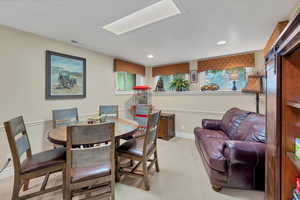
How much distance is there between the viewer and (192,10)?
1.71 meters

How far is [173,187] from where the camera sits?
1.85m

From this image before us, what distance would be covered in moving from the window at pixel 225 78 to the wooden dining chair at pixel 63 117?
138 inches

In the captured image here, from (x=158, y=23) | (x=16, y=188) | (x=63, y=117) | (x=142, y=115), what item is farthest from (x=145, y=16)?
(x=16, y=188)

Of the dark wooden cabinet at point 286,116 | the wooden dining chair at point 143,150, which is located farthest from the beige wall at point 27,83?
the dark wooden cabinet at point 286,116

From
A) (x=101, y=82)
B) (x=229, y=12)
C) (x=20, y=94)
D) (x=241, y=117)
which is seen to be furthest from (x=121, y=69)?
(x=241, y=117)

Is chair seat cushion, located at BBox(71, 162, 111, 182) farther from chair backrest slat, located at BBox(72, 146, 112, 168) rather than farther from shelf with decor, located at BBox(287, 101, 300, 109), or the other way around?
shelf with decor, located at BBox(287, 101, 300, 109)

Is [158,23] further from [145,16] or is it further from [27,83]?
[27,83]

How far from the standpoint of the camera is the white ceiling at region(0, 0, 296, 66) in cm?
160

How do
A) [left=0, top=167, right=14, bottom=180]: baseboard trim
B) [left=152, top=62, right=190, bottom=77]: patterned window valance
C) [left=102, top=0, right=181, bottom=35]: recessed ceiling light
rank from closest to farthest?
[left=102, top=0, right=181, bottom=35]: recessed ceiling light
[left=0, top=167, right=14, bottom=180]: baseboard trim
[left=152, top=62, right=190, bottom=77]: patterned window valance

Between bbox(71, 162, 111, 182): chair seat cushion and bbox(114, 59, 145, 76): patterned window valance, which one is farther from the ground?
bbox(114, 59, 145, 76): patterned window valance

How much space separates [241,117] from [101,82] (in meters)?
3.17

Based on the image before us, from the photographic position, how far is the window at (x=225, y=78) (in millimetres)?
3605

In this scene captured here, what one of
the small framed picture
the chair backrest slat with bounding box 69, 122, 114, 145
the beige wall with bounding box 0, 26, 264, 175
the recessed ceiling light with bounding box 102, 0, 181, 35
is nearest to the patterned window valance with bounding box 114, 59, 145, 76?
the beige wall with bounding box 0, 26, 264, 175

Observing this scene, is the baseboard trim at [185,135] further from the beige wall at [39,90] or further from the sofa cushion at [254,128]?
the sofa cushion at [254,128]
